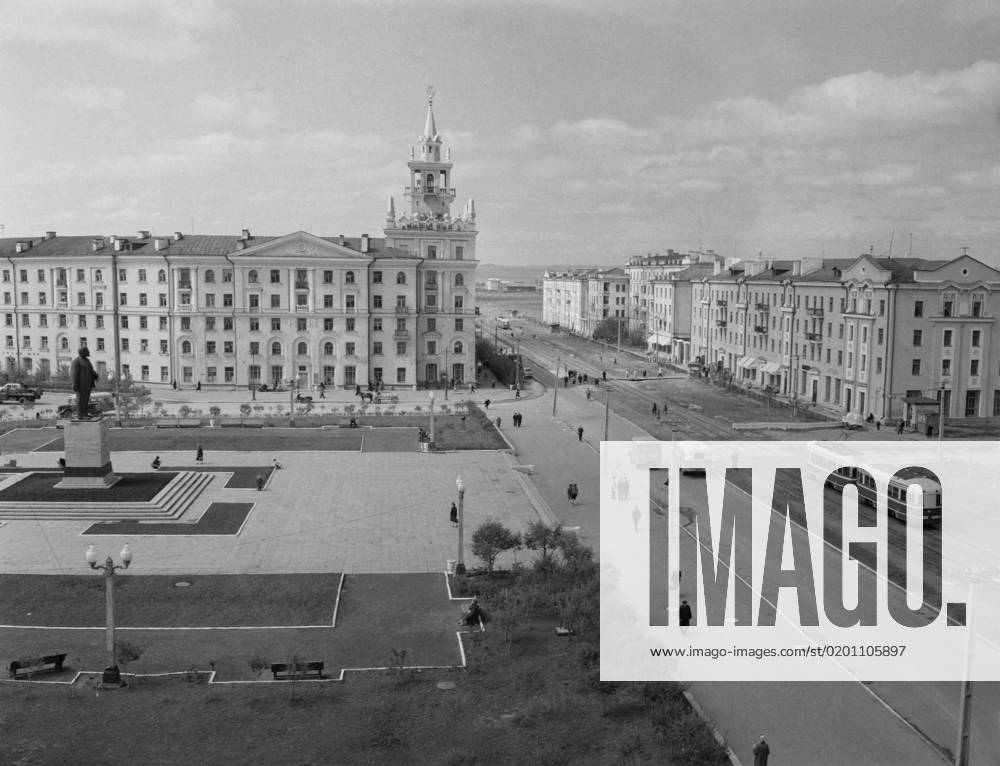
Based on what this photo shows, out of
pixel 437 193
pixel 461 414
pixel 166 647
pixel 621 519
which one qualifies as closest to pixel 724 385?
pixel 461 414

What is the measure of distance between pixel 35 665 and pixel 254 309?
57844 millimetres

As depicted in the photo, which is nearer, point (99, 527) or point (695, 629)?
point (695, 629)

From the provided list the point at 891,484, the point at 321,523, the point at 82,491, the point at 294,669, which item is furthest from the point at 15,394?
→ the point at 891,484

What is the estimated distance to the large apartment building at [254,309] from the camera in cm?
7662

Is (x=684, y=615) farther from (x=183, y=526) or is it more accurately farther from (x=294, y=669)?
(x=183, y=526)

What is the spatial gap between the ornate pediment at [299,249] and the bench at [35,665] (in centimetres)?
5714

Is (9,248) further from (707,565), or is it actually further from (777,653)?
(777,653)

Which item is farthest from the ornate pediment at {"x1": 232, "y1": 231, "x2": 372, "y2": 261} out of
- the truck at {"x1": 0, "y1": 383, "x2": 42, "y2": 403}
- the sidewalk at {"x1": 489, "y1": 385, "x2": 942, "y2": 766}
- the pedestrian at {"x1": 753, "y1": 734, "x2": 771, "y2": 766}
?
the pedestrian at {"x1": 753, "y1": 734, "x2": 771, "y2": 766}

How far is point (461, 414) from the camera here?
2562 inches

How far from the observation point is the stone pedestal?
40500 millimetres

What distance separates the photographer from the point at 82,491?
3981cm

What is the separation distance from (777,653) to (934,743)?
4.76 meters

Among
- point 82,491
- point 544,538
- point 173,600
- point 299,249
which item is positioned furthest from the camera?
point 299,249

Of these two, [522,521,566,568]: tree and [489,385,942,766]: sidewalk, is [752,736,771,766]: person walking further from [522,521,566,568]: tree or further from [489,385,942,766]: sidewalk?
[522,521,566,568]: tree
